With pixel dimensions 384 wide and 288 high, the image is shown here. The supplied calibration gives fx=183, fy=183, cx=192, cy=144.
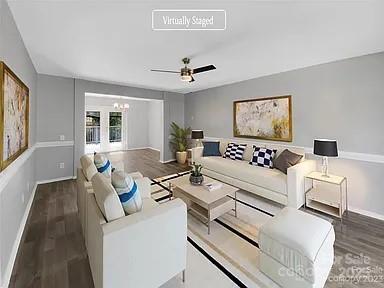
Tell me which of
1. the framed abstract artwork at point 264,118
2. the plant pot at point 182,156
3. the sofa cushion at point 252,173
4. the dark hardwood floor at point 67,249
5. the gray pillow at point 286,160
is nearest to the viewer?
the dark hardwood floor at point 67,249

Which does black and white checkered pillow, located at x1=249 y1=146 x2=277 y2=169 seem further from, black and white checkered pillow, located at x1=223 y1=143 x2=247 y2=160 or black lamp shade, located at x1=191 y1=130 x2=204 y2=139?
black lamp shade, located at x1=191 y1=130 x2=204 y2=139

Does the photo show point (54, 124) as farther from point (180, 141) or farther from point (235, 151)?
point (235, 151)

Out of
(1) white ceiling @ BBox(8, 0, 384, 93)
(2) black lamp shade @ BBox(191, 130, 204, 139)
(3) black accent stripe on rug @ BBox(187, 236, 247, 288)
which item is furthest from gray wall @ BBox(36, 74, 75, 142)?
(3) black accent stripe on rug @ BBox(187, 236, 247, 288)

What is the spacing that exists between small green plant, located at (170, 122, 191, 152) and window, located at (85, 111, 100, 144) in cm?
437

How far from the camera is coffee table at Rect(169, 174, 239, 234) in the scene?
237 centimetres

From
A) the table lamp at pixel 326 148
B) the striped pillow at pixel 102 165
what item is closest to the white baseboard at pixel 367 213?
the table lamp at pixel 326 148

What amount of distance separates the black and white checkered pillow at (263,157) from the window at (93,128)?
7.51 metres

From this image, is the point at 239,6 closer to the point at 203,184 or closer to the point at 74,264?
the point at 203,184

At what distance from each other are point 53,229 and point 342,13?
4.15 meters

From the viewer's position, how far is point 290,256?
150 centimetres

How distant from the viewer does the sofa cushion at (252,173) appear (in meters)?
3.02

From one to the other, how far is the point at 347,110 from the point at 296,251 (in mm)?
2692

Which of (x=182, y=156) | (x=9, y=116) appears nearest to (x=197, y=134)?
(x=182, y=156)

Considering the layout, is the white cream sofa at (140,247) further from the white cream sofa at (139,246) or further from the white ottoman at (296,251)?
the white ottoman at (296,251)
